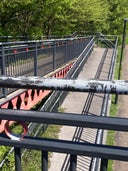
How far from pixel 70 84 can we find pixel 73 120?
0.19 meters

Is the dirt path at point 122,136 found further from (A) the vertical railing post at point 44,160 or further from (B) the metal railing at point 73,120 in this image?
(B) the metal railing at point 73,120

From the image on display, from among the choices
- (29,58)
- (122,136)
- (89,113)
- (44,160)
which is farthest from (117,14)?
(44,160)

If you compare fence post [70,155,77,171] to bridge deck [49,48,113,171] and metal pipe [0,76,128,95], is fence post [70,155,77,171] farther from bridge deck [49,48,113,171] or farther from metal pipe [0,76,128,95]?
bridge deck [49,48,113,171]

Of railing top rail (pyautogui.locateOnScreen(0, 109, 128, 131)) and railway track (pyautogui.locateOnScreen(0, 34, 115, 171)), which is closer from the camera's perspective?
railing top rail (pyautogui.locateOnScreen(0, 109, 128, 131))

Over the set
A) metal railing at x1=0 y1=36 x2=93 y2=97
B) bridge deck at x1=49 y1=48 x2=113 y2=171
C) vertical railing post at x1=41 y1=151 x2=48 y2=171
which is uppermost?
vertical railing post at x1=41 y1=151 x2=48 y2=171

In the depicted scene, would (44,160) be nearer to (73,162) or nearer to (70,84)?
(73,162)

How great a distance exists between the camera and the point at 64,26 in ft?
108

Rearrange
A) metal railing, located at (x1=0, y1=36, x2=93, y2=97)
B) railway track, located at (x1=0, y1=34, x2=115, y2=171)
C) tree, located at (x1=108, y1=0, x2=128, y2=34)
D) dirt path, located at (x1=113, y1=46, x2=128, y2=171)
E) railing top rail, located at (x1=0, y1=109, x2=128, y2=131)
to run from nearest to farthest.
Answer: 1. railing top rail, located at (x1=0, y1=109, x2=128, y2=131)
2. metal railing, located at (x1=0, y1=36, x2=93, y2=97)
3. railway track, located at (x1=0, y1=34, x2=115, y2=171)
4. dirt path, located at (x1=113, y1=46, x2=128, y2=171)
5. tree, located at (x1=108, y1=0, x2=128, y2=34)

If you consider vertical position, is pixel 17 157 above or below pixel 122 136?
above

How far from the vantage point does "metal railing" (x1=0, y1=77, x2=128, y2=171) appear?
5.57 feet

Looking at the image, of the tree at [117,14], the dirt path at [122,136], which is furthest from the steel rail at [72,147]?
the tree at [117,14]

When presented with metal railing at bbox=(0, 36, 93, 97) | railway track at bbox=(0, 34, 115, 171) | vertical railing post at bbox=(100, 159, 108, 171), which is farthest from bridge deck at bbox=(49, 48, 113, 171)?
vertical railing post at bbox=(100, 159, 108, 171)

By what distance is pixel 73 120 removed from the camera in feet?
5.67

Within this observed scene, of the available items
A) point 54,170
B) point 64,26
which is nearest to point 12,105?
point 54,170
